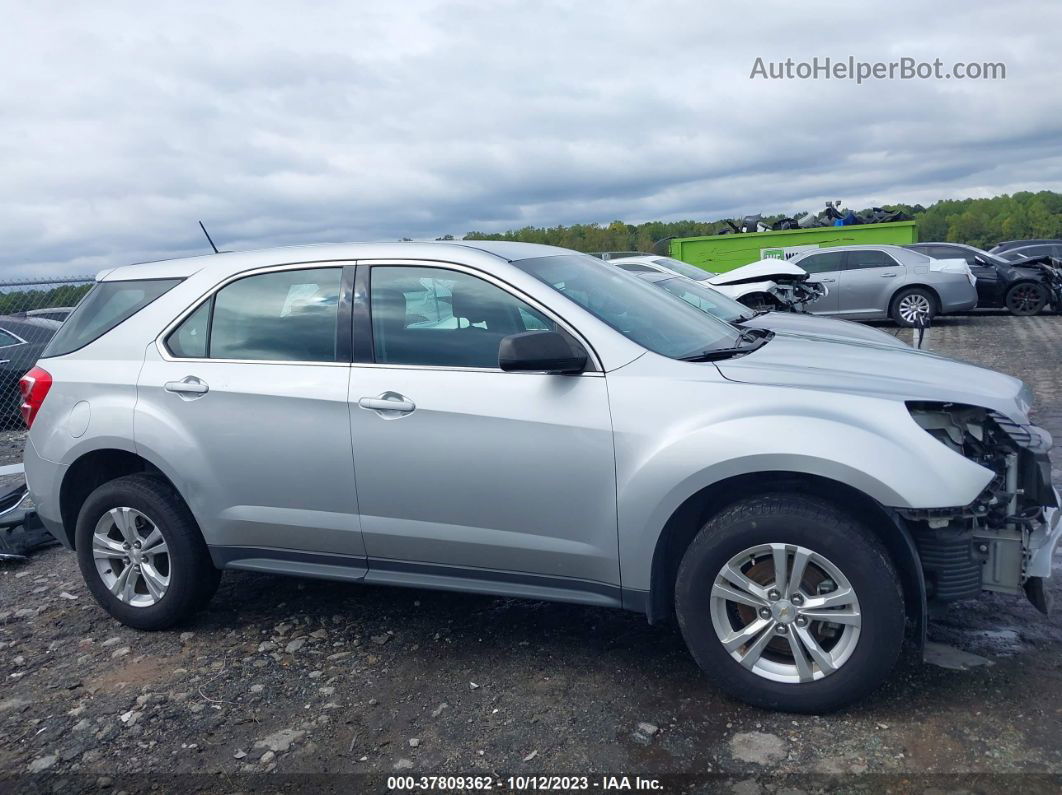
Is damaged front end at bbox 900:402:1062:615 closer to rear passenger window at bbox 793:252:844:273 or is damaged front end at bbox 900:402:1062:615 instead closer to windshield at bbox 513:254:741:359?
windshield at bbox 513:254:741:359

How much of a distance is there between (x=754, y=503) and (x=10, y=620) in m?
4.03

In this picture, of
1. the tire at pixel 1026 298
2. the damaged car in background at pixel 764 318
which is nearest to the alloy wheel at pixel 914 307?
the tire at pixel 1026 298

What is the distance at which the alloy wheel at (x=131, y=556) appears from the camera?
4.46m

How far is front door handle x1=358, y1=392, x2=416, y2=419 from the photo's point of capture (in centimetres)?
383

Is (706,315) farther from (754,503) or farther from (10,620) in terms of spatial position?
(10,620)

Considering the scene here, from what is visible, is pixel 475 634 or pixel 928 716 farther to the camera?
pixel 475 634

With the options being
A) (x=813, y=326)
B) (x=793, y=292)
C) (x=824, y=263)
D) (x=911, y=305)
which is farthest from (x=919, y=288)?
(x=813, y=326)

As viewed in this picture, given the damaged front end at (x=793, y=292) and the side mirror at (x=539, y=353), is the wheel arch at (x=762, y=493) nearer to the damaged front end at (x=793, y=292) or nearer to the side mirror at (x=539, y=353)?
the side mirror at (x=539, y=353)

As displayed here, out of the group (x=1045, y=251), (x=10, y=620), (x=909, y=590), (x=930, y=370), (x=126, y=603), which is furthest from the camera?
(x=1045, y=251)

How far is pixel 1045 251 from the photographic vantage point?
75.6 feet

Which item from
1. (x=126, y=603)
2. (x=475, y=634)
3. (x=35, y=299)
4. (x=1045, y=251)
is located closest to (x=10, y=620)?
(x=126, y=603)

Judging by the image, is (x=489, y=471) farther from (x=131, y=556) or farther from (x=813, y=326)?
(x=813, y=326)

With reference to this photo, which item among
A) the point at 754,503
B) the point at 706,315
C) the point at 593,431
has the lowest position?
the point at 754,503

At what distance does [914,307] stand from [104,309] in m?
14.7
